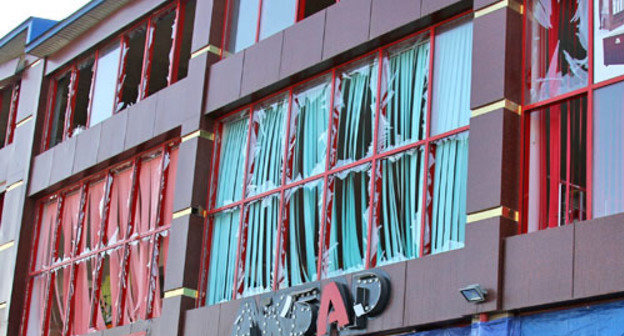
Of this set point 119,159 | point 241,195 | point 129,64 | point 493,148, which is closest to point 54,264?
point 119,159

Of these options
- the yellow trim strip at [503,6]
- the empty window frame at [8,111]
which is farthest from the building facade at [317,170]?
the empty window frame at [8,111]

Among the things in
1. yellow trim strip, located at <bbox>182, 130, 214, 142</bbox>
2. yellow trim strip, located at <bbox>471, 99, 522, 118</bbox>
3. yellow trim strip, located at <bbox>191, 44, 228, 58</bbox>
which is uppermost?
yellow trim strip, located at <bbox>191, 44, 228, 58</bbox>

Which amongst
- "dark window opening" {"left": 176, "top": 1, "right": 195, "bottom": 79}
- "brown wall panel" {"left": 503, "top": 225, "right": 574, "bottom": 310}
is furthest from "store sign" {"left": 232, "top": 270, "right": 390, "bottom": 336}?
"dark window opening" {"left": 176, "top": 1, "right": 195, "bottom": 79}

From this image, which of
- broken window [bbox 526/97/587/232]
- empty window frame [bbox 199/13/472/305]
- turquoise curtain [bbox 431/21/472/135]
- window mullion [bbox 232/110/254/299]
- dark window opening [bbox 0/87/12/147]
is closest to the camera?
broken window [bbox 526/97/587/232]

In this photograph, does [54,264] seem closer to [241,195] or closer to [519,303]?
[241,195]

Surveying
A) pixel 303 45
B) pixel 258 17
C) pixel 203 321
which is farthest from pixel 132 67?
pixel 203 321

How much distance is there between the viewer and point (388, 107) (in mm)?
19938

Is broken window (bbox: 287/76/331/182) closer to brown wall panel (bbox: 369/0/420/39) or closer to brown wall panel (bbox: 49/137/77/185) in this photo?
brown wall panel (bbox: 369/0/420/39)

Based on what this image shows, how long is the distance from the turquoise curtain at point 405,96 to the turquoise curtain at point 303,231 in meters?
1.93

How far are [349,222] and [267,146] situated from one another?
3.43m

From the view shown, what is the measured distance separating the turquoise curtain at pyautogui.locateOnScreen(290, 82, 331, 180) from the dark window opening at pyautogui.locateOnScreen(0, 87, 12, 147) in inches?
553

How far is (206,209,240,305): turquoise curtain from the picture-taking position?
2232 cm

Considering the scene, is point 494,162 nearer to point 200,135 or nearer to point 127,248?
point 200,135

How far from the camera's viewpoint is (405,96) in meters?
19.6
